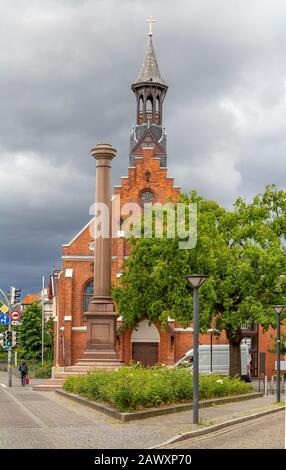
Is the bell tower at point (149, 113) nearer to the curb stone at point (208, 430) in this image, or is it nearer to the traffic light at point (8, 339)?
the traffic light at point (8, 339)

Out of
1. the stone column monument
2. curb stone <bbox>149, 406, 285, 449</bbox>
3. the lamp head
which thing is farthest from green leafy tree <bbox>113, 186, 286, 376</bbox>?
the lamp head

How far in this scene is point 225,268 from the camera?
4231 centimetres

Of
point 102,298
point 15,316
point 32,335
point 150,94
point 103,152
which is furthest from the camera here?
point 32,335

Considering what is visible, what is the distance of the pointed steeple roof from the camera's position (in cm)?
7381

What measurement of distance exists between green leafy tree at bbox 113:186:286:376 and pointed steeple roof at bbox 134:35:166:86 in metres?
30.6

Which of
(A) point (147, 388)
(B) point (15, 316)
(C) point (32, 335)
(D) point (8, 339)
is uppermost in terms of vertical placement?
(B) point (15, 316)

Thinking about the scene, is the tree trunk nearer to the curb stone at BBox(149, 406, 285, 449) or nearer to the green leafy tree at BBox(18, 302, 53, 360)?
the curb stone at BBox(149, 406, 285, 449)

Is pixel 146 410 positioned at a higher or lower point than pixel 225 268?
lower

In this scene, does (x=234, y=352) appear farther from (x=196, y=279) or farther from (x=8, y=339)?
(x=196, y=279)

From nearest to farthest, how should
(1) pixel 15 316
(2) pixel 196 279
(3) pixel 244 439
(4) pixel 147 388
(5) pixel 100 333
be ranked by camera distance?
(3) pixel 244 439 → (2) pixel 196 279 → (4) pixel 147 388 → (5) pixel 100 333 → (1) pixel 15 316

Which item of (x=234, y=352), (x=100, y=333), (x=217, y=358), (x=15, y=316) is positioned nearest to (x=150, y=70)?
(x=217, y=358)

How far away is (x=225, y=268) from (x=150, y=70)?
125ft

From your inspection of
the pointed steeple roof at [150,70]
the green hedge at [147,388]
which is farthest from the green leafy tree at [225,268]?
the pointed steeple roof at [150,70]

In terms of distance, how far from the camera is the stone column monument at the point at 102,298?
38.0 meters
